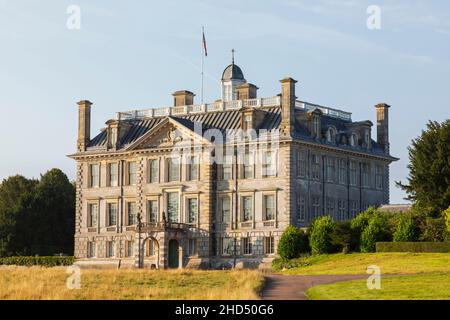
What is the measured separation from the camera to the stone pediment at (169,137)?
7850 cm

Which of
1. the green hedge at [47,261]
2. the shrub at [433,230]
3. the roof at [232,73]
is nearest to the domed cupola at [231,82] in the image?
the roof at [232,73]

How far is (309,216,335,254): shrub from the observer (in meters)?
67.8

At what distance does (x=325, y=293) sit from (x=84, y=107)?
1952 inches

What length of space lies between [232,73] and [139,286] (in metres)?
42.5

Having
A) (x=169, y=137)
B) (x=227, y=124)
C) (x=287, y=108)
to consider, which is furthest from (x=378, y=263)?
(x=169, y=137)

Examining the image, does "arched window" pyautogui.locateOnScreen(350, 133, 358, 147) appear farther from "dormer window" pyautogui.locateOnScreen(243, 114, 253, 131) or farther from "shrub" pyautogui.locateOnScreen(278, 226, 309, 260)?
"shrub" pyautogui.locateOnScreen(278, 226, 309, 260)

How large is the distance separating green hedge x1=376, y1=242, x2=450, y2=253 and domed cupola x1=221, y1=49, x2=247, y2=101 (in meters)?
25.5

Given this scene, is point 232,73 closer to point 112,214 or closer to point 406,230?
point 112,214

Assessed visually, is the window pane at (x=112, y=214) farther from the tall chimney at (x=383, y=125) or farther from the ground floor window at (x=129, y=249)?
the tall chimney at (x=383, y=125)

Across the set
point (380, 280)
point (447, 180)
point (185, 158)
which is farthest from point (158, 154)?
point (380, 280)

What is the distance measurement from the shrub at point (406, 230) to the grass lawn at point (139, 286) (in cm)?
1550

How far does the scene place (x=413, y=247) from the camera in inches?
2448

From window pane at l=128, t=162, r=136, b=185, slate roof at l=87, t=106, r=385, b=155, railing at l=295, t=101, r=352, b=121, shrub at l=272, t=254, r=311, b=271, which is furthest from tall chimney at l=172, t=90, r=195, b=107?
shrub at l=272, t=254, r=311, b=271
